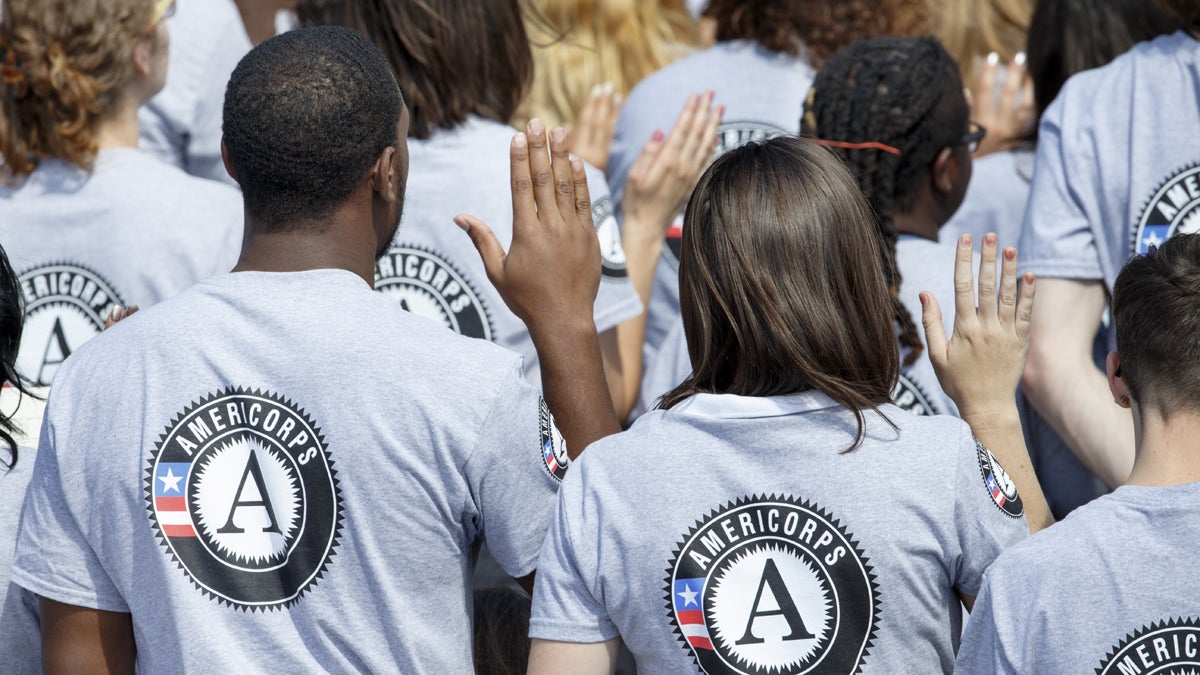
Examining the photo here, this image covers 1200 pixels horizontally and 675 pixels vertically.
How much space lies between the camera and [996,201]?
3971mm

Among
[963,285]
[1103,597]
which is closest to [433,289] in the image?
[963,285]

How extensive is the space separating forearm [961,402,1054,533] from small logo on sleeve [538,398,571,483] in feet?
2.36

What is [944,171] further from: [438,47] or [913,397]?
[438,47]

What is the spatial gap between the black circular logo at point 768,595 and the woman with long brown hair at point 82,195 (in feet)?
5.17

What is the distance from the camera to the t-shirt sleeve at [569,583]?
6.68 ft

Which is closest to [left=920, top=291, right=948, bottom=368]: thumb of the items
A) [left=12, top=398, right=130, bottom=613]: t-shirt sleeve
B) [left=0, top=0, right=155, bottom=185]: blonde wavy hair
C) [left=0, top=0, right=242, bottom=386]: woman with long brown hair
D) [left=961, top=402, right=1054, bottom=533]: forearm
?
[left=961, top=402, right=1054, bottom=533]: forearm

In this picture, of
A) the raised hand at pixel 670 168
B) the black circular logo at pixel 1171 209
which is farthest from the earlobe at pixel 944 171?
the raised hand at pixel 670 168

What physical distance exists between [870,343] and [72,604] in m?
1.30

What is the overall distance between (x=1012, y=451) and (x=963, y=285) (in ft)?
0.97

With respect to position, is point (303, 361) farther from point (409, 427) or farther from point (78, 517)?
point (78, 517)

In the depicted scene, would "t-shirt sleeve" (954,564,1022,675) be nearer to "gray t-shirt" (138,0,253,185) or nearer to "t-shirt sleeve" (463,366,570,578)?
"t-shirt sleeve" (463,366,570,578)

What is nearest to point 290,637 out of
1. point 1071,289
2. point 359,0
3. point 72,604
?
point 72,604

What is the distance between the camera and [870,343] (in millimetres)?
2109

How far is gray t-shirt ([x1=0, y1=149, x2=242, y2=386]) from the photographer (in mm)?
3043
